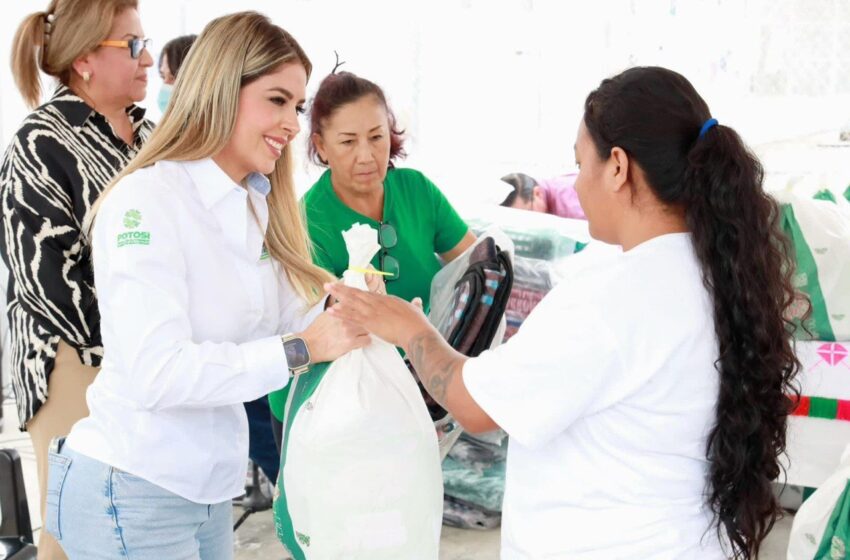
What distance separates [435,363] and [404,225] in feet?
4.38

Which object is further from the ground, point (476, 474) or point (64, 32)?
point (64, 32)

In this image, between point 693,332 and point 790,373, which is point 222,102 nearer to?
point 693,332

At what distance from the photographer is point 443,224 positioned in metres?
2.90

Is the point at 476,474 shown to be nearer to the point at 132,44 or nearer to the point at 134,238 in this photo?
the point at 132,44

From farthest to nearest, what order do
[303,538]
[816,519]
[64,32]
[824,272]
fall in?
[824,272]
[816,519]
[64,32]
[303,538]

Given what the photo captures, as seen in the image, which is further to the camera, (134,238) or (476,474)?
(476,474)

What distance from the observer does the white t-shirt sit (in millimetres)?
1297

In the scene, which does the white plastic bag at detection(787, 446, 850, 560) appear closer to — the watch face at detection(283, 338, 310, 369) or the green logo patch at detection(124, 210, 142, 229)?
the watch face at detection(283, 338, 310, 369)

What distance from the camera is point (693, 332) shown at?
52.6 inches

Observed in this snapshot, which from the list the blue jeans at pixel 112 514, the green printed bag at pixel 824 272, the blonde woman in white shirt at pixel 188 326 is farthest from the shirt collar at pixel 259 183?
the green printed bag at pixel 824 272

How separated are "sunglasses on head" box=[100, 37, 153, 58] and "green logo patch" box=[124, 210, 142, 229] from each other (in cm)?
100

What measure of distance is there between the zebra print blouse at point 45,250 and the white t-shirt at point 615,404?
3.80 feet

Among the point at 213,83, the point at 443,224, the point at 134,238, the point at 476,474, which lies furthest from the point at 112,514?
the point at 476,474

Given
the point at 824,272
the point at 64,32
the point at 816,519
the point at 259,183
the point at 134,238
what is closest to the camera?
the point at 134,238
